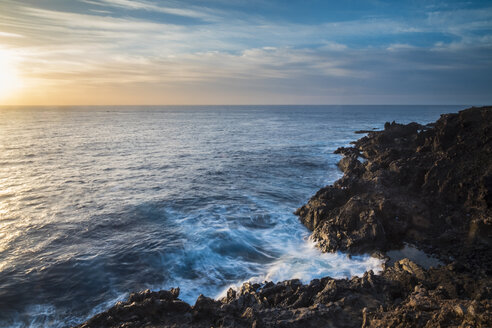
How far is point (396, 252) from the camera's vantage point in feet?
50.4

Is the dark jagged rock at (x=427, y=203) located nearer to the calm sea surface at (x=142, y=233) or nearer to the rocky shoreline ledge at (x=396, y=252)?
the rocky shoreline ledge at (x=396, y=252)

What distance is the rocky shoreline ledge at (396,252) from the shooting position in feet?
30.1

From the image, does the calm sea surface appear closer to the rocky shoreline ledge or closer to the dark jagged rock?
the dark jagged rock

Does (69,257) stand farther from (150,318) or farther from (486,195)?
(486,195)

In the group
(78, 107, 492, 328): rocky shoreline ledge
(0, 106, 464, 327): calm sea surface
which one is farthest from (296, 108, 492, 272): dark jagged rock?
(0, 106, 464, 327): calm sea surface

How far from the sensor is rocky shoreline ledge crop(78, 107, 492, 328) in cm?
917

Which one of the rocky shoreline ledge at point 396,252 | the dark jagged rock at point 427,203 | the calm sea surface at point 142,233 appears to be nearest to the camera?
the rocky shoreline ledge at point 396,252

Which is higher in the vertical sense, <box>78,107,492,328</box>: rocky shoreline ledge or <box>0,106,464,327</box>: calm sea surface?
<box>78,107,492,328</box>: rocky shoreline ledge

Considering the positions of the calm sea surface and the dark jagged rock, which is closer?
the calm sea surface

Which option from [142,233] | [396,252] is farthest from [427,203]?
[142,233]

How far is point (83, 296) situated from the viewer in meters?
13.2

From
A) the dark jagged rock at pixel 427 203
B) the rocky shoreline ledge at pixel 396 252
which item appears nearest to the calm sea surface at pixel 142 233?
the dark jagged rock at pixel 427 203

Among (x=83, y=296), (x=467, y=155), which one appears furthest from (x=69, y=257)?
(x=467, y=155)

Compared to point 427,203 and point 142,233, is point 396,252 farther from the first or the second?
point 142,233
